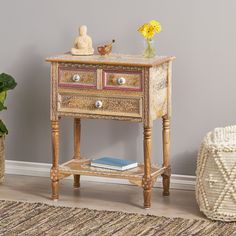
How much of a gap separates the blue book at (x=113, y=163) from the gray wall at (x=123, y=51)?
30 centimetres

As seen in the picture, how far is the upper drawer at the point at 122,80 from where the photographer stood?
443cm

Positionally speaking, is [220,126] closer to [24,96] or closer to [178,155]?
[178,155]

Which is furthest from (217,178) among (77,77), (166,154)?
(77,77)

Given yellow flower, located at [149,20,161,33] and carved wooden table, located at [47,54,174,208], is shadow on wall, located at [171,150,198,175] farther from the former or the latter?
yellow flower, located at [149,20,161,33]

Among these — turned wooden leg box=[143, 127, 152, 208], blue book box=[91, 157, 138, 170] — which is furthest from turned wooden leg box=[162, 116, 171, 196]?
turned wooden leg box=[143, 127, 152, 208]

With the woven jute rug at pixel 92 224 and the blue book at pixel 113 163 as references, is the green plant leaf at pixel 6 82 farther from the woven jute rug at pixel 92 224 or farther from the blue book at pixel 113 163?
the woven jute rug at pixel 92 224

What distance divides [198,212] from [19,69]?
4.73 feet

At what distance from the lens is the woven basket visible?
4219 millimetres

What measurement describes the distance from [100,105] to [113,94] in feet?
0.30

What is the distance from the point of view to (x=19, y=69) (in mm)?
5172

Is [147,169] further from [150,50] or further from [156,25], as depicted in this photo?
[156,25]

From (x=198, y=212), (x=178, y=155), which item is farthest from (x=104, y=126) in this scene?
(x=198, y=212)

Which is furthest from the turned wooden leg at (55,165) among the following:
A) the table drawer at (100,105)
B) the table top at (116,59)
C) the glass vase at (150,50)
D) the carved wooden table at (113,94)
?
the glass vase at (150,50)

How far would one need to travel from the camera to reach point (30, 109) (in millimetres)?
5199
